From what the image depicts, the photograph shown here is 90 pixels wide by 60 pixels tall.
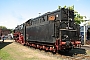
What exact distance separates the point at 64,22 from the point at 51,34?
165 centimetres

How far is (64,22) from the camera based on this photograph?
15.1m

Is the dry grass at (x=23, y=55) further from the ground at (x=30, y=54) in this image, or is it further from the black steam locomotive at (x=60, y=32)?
the black steam locomotive at (x=60, y=32)

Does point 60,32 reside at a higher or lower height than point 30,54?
higher

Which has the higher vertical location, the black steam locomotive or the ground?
the black steam locomotive

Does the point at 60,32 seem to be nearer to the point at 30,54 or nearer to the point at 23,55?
the point at 30,54

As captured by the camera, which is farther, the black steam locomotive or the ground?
the black steam locomotive

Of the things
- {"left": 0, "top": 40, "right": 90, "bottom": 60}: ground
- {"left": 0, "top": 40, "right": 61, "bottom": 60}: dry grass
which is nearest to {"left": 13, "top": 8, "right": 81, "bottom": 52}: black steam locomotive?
{"left": 0, "top": 40, "right": 90, "bottom": 60}: ground

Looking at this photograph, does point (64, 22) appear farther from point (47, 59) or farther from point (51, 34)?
point (47, 59)

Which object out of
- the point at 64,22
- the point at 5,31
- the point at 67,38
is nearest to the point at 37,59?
the point at 67,38

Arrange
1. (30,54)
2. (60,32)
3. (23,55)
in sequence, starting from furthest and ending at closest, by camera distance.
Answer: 1. (30,54)
2. (23,55)
3. (60,32)

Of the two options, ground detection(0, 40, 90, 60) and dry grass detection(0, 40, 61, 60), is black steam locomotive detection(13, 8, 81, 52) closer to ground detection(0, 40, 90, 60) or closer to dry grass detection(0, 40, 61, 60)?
ground detection(0, 40, 90, 60)

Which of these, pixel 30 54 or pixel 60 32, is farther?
pixel 30 54

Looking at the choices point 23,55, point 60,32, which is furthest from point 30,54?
point 60,32

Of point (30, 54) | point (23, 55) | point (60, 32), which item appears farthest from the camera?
point (30, 54)
